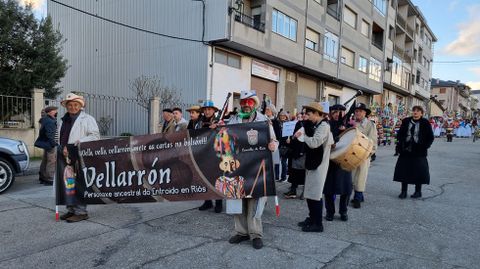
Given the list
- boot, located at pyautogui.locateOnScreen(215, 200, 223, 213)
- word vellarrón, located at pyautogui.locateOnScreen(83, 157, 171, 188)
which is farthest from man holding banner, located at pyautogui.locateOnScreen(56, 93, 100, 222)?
boot, located at pyautogui.locateOnScreen(215, 200, 223, 213)

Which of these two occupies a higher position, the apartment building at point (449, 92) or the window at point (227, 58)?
the apartment building at point (449, 92)

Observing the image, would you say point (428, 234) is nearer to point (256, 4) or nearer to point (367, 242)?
point (367, 242)

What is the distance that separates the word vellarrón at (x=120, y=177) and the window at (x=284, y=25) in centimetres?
1541

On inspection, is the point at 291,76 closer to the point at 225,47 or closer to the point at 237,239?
the point at 225,47

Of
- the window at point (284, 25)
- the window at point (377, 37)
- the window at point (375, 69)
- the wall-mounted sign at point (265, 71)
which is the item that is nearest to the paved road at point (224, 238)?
the wall-mounted sign at point (265, 71)

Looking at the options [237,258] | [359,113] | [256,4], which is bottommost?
[237,258]

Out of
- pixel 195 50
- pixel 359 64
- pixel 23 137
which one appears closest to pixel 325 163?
pixel 23 137

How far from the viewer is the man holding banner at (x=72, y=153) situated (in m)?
5.22

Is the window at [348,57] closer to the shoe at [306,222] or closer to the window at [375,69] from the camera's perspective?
the window at [375,69]

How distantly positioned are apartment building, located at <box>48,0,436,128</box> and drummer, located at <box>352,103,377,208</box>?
35.4 ft

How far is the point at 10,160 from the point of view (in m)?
7.20

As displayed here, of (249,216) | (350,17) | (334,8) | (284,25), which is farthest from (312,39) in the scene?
(249,216)

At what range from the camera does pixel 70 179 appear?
207 inches

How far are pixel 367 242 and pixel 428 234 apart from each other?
1029 millimetres
